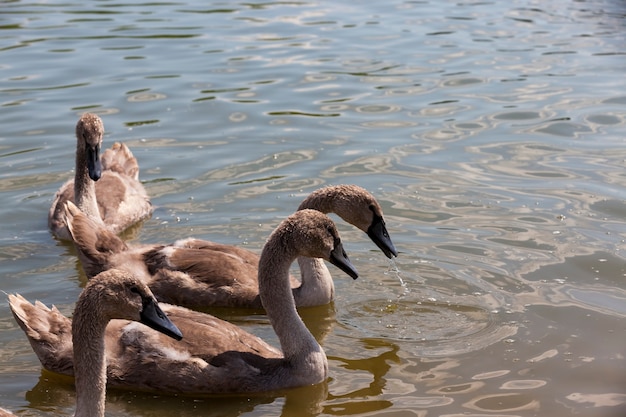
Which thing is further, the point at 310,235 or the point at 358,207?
the point at 358,207

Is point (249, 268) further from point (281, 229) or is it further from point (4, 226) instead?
point (4, 226)

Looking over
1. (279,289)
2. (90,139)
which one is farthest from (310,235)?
(90,139)

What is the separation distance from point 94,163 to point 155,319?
481cm

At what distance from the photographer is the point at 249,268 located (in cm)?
1088

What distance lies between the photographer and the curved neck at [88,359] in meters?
8.03

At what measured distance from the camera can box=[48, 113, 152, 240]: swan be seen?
12562 mm

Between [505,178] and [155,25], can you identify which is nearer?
[505,178]

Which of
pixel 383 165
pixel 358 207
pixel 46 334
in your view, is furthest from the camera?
pixel 383 165

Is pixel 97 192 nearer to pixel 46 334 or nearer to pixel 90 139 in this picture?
pixel 90 139

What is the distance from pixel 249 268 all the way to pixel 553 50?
9.47 meters

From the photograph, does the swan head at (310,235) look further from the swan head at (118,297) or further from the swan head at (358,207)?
the swan head at (118,297)

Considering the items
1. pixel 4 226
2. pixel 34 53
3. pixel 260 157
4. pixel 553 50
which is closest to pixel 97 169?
pixel 4 226

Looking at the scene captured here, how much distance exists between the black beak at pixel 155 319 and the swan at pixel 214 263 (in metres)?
2.52

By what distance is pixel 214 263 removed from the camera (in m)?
10.8
